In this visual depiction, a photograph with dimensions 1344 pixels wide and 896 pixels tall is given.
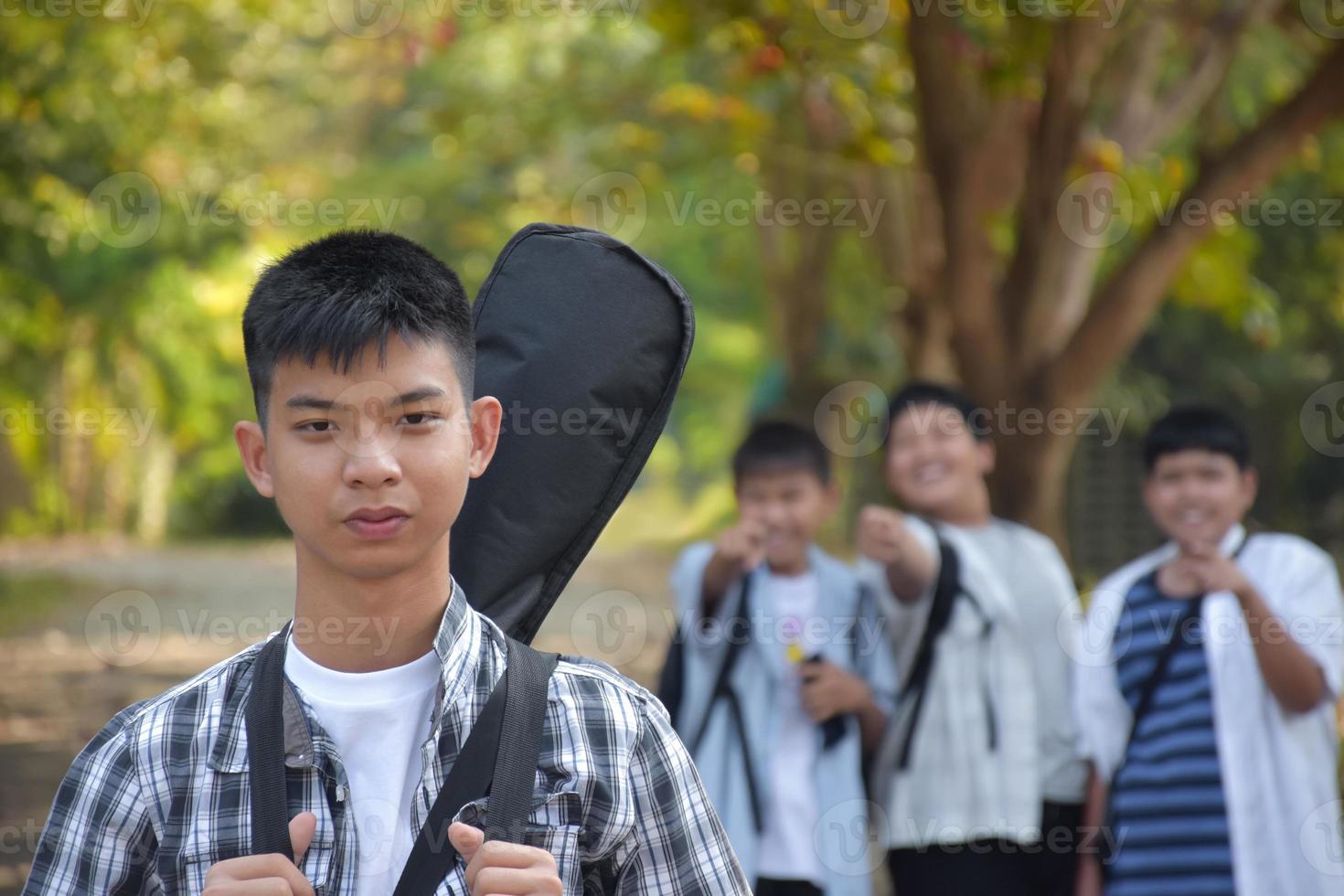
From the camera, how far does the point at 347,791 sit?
1586 mm

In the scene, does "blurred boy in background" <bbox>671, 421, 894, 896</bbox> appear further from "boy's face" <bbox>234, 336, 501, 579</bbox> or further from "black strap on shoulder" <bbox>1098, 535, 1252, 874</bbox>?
"boy's face" <bbox>234, 336, 501, 579</bbox>

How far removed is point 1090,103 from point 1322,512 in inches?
291

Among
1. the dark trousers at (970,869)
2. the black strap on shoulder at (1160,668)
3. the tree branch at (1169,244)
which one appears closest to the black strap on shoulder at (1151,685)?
the black strap on shoulder at (1160,668)

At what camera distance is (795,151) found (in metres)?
8.43

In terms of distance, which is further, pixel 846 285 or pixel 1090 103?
pixel 846 285

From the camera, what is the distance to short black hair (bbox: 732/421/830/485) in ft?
11.8

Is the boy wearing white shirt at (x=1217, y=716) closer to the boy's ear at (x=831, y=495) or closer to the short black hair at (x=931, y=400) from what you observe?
the short black hair at (x=931, y=400)

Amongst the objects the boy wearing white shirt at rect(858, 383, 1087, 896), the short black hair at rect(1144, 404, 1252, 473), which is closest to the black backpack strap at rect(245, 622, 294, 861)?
the boy wearing white shirt at rect(858, 383, 1087, 896)

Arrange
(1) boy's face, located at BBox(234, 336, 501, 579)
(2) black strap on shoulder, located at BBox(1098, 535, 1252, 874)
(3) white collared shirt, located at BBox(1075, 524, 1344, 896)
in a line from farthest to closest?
(2) black strap on shoulder, located at BBox(1098, 535, 1252, 874)
(3) white collared shirt, located at BBox(1075, 524, 1344, 896)
(1) boy's face, located at BBox(234, 336, 501, 579)

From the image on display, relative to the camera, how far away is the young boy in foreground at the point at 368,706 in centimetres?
156

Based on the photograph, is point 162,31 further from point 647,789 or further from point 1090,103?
point 647,789

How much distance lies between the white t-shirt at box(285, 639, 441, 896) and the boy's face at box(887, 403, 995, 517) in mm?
2196

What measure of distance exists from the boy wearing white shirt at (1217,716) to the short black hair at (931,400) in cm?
58

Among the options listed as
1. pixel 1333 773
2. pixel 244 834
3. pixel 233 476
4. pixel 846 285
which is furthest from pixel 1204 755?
pixel 233 476
